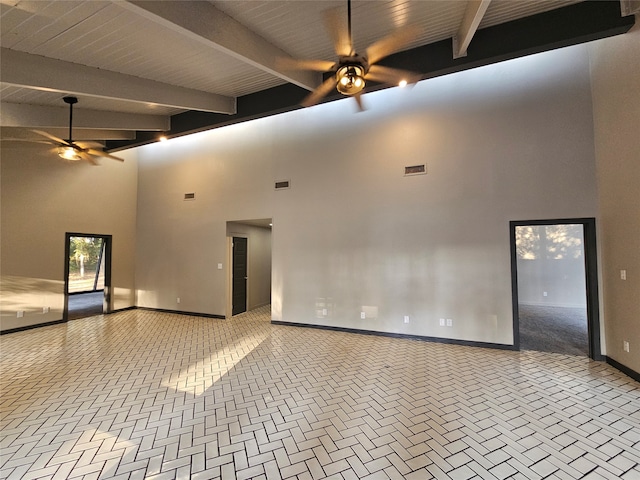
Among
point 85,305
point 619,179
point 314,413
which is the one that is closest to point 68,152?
point 314,413

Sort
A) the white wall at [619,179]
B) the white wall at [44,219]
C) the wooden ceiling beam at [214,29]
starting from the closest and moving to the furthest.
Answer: the wooden ceiling beam at [214,29] → the white wall at [619,179] → the white wall at [44,219]

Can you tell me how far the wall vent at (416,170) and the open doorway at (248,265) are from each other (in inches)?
128

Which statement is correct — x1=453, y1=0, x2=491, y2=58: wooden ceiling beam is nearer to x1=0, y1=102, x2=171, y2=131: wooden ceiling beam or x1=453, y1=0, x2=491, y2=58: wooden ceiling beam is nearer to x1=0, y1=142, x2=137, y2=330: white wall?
x1=0, y1=102, x2=171, y2=131: wooden ceiling beam

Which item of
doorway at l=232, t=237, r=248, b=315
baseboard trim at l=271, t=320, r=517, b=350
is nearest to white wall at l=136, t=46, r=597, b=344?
baseboard trim at l=271, t=320, r=517, b=350

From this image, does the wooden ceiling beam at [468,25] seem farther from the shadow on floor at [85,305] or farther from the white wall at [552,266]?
the shadow on floor at [85,305]

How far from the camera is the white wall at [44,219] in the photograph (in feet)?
18.0

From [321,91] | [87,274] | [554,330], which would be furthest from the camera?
[87,274]

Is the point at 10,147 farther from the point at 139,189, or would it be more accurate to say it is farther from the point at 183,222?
the point at 183,222

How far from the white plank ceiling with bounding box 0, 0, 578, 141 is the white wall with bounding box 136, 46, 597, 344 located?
64.3 inches

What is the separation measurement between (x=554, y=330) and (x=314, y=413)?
562 centimetres

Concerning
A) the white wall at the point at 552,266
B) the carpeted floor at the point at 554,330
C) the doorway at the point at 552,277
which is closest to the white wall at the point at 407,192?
the carpeted floor at the point at 554,330

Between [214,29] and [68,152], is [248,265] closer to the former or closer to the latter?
[68,152]

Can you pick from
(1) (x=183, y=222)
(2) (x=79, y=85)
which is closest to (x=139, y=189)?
(1) (x=183, y=222)

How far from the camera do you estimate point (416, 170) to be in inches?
194
